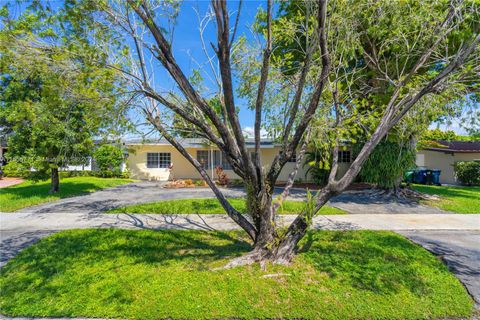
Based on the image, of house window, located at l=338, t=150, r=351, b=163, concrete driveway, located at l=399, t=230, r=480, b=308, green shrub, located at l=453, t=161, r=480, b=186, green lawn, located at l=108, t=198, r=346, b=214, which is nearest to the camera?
concrete driveway, located at l=399, t=230, r=480, b=308

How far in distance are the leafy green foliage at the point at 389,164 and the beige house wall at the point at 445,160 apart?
402 inches

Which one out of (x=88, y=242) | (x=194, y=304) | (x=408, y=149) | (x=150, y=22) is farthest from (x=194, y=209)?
(x=408, y=149)

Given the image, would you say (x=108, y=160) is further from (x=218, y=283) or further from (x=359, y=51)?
(x=359, y=51)

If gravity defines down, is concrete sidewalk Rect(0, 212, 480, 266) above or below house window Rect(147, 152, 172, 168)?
below

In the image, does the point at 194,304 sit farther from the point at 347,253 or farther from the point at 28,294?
the point at 347,253

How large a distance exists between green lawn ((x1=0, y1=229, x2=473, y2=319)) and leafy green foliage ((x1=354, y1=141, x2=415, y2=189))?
6559 mm

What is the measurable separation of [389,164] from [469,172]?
34.5 ft

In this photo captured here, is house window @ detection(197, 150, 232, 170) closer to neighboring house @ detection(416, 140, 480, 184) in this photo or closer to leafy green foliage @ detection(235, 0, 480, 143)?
leafy green foliage @ detection(235, 0, 480, 143)

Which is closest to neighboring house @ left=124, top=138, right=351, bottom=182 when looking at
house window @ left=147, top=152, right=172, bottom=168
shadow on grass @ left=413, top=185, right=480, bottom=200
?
house window @ left=147, top=152, right=172, bottom=168

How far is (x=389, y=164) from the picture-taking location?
1094 cm

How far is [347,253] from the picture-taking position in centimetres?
477

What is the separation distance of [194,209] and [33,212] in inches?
197

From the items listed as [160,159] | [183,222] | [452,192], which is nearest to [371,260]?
[183,222]

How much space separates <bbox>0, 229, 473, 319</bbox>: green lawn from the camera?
3082 millimetres
